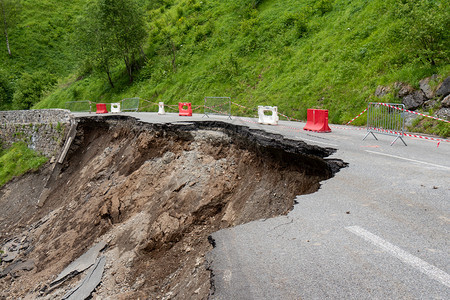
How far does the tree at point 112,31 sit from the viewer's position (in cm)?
3241

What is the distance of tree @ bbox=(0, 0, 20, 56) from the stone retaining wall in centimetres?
3597

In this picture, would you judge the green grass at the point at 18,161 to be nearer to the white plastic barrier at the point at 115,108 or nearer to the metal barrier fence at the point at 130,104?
the white plastic barrier at the point at 115,108

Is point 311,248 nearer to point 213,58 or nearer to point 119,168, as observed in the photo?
point 119,168

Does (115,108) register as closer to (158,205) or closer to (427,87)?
(158,205)

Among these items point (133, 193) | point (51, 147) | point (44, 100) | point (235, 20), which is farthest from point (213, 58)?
point (44, 100)

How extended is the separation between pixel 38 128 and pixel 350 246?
2577cm

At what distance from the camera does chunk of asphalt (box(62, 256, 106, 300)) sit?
7784 mm

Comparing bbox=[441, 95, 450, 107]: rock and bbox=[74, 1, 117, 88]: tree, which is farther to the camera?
bbox=[74, 1, 117, 88]: tree

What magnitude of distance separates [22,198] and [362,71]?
21192 mm

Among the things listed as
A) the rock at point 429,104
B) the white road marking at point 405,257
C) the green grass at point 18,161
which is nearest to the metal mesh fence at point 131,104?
the green grass at point 18,161

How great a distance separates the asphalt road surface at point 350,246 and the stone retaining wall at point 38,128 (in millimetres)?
20245

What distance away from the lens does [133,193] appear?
39.4ft

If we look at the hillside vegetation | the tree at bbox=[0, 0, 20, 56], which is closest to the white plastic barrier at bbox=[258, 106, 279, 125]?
the hillside vegetation

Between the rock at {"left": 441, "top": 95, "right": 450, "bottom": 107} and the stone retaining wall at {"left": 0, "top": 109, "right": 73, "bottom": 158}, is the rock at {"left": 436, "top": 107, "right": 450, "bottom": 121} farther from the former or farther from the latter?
the stone retaining wall at {"left": 0, "top": 109, "right": 73, "bottom": 158}
